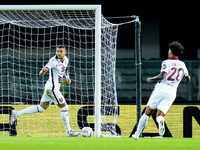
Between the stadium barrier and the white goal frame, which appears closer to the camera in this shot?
the white goal frame

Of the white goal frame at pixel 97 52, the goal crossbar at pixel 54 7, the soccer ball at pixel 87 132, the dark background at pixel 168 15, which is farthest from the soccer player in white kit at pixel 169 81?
the dark background at pixel 168 15

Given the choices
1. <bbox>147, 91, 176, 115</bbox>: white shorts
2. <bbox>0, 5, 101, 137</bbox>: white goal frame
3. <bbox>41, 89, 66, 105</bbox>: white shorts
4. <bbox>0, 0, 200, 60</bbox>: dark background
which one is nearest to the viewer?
<bbox>147, 91, 176, 115</bbox>: white shorts

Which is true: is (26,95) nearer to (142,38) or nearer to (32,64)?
(32,64)

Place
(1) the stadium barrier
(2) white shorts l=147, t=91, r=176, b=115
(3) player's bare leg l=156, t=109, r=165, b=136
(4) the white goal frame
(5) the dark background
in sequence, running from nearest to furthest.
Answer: (3) player's bare leg l=156, t=109, r=165, b=136 < (2) white shorts l=147, t=91, r=176, b=115 < (4) the white goal frame < (1) the stadium barrier < (5) the dark background

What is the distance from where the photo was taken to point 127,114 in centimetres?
1016

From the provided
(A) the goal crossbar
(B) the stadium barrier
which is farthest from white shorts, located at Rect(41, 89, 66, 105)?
(A) the goal crossbar

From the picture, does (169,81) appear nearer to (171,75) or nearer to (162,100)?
(171,75)

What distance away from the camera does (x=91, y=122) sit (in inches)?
410

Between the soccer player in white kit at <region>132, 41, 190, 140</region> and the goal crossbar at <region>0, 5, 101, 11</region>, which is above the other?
the goal crossbar at <region>0, 5, 101, 11</region>

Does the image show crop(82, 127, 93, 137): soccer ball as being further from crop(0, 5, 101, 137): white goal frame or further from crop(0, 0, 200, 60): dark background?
crop(0, 0, 200, 60): dark background

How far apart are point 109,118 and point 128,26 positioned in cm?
739

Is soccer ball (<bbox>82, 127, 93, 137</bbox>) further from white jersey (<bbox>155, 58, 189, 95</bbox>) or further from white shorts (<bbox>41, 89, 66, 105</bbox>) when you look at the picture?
white jersey (<bbox>155, 58, 189, 95</bbox>)

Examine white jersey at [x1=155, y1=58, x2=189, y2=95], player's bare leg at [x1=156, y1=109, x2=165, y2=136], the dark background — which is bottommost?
player's bare leg at [x1=156, y1=109, x2=165, y2=136]

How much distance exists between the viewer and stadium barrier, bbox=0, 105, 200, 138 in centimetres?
977
